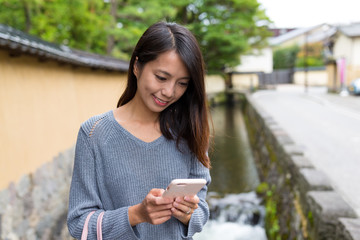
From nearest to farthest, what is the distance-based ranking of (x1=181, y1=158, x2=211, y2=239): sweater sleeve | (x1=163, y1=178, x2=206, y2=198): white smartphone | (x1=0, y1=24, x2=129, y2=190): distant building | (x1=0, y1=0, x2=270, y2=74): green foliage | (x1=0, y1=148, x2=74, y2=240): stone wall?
(x1=163, y1=178, x2=206, y2=198): white smartphone, (x1=181, y1=158, x2=211, y2=239): sweater sleeve, (x1=0, y1=148, x2=74, y2=240): stone wall, (x1=0, y1=24, x2=129, y2=190): distant building, (x1=0, y1=0, x2=270, y2=74): green foliage

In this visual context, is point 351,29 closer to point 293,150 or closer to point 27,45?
point 293,150

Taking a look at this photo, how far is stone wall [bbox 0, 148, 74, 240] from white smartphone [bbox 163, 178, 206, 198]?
3.03 metres

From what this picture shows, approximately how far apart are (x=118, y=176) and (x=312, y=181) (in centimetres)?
320

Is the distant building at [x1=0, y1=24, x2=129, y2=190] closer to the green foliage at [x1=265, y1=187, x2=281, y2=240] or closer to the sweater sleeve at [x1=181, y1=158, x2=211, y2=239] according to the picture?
the sweater sleeve at [x1=181, y1=158, x2=211, y2=239]

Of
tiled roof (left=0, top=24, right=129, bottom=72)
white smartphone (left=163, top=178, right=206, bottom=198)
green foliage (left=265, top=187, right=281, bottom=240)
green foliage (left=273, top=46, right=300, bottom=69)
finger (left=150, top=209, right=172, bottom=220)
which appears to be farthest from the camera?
green foliage (left=273, top=46, right=300, bottom=69)

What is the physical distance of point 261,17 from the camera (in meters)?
24.2

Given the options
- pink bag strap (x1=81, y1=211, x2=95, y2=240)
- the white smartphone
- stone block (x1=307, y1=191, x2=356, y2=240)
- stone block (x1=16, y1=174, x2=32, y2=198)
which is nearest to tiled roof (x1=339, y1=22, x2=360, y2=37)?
stone block (x1=307, y1=191, x2=356, y2=240)

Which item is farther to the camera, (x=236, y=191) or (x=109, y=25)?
(x=109, y=25)

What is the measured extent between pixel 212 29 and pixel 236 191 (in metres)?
15.7

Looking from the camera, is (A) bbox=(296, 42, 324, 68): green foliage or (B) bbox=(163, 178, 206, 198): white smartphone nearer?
(B) bbox=(163, 178, 206, 198): white smartphone

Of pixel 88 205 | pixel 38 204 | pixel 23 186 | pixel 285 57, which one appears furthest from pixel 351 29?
pixel 88 205

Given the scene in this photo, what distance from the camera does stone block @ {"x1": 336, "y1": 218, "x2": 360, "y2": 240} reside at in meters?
2.50

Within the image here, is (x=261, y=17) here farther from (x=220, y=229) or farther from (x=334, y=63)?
(x=220, y=229)

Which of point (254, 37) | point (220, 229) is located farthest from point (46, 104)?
point (254, 37)
